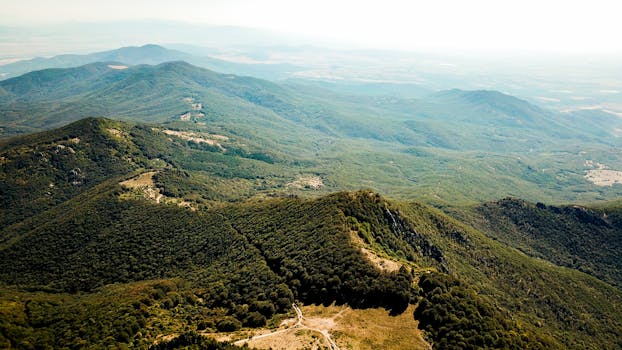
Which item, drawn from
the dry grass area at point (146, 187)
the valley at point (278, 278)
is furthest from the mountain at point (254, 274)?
the dry grass area at point (146, 187)

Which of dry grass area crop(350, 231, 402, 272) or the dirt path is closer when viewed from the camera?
the dirt path

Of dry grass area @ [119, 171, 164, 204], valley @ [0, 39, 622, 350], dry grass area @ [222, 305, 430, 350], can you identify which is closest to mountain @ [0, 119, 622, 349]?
valley @ [0, 39, 622, 350]

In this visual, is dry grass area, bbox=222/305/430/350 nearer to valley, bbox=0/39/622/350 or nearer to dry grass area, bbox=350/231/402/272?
valley, bbox=0/39/622/350

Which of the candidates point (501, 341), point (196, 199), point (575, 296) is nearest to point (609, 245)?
point (575, 296)

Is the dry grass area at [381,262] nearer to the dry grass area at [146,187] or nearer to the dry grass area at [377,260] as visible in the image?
the dry grass area at [377,260]

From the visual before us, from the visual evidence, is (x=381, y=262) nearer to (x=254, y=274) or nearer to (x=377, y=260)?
(x=377, y=260)

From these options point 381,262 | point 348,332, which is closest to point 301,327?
point 348,332

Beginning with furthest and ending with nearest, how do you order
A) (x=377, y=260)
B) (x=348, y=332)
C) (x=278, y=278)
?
(x=377, y=260)
(x=278, y=278)
(x=348, y=332)
